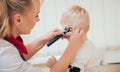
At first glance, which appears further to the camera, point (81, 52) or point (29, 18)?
point (81, 52)

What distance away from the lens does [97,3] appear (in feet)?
5.17

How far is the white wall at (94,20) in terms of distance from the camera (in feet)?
5.17

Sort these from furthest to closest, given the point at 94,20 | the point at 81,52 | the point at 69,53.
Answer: the point at 94,20 → the point at 81,52 → the point at 69,53

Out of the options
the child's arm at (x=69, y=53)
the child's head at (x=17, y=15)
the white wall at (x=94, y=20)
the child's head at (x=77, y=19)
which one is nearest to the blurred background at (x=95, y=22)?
the white wall at (x=94, y=20)

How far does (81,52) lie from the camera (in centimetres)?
105

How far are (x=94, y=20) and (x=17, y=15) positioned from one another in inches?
36.0

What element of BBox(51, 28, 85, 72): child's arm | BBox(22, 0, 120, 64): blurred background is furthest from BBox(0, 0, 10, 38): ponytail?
BBox(22, 0, 120, 64): blurred background

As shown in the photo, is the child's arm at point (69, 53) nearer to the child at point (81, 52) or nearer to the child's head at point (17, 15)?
the child at point (81, 52)

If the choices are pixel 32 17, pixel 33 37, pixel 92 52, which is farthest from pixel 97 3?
pixel 32 17

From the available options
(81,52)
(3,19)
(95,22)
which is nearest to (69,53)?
(81,52)

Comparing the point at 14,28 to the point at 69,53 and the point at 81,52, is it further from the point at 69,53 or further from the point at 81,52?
the point at 81,52

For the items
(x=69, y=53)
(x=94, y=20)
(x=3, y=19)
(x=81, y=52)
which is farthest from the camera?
(x=94, y=20)

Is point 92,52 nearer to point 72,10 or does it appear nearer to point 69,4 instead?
point 72,10

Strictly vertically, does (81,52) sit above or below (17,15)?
below
